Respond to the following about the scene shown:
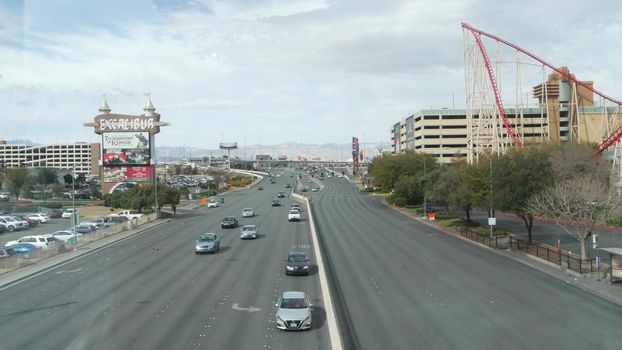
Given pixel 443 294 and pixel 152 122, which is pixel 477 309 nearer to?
pixel 443 294

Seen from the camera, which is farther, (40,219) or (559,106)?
(559,106)

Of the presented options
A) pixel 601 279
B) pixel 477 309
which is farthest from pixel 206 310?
pixel 601 279

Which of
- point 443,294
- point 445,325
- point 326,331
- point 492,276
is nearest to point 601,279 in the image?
point 492,276

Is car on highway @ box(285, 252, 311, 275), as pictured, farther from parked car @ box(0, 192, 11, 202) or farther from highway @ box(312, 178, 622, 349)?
parked car @ box(0, 192, 11, 202)

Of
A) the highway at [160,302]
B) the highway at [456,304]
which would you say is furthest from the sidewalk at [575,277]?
the highway at [160,302]

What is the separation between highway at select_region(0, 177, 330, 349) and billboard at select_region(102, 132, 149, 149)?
48862 millimetres

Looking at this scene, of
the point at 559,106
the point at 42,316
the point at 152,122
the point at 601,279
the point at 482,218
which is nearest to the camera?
the point at 42,316

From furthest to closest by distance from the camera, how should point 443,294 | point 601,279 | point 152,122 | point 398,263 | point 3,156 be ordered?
point 3,156, point 152,122, point 398,263, point 601,279, point 443,294

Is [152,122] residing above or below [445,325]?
above

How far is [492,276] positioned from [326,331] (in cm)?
1275

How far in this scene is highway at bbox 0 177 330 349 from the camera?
659 inches

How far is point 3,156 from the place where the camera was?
163 meters

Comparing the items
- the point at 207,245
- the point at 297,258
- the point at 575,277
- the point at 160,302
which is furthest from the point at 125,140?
the point at 575,277

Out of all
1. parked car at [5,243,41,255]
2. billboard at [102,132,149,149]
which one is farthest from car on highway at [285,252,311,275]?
billboard at [102,132,149,149]
